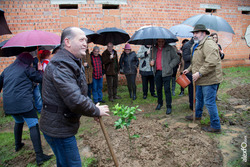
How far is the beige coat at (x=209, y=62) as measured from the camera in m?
3.37

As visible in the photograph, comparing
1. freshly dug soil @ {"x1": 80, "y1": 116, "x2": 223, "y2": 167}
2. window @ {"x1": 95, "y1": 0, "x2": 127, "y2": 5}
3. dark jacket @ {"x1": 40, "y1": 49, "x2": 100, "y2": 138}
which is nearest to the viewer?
dark jacket @ {"x1": 40, "y1": 49, "x2": 100, "y2": 138}

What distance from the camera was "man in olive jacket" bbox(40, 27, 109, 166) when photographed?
1.68 meters

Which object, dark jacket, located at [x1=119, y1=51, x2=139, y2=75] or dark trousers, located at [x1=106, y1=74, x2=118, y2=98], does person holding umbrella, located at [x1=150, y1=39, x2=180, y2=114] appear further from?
dark trousers, located at [x1=106, y1=74, x2=118, y2=98]

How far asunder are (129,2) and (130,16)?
57 centimetres

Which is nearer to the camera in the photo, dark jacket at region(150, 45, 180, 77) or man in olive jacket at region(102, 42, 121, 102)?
dark jacket at region(150, 45, 180, 77)

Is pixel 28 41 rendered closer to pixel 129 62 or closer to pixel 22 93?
pixel 22 93

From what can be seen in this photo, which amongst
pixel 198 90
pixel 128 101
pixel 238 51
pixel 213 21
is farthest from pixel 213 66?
pixel 238 51

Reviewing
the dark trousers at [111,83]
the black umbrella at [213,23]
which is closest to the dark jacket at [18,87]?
the dark trousers at [111,83]

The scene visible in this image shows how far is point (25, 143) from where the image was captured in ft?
12.6

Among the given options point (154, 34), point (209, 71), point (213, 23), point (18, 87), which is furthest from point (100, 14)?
point (209, 71)

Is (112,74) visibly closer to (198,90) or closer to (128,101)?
(128,101)

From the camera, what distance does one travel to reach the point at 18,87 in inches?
117

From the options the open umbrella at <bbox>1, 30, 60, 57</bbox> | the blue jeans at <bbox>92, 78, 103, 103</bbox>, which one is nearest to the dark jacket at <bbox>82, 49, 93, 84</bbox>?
the blue jeans at <bbox>92, 78, 103, 103</bbox>

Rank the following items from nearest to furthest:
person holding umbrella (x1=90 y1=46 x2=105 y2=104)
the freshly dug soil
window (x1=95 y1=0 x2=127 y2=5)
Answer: the freshly dug soil
person holding umbrella (x1=90 y1=46 x2=105 y2=104)
window (x1=95 y1=0 x2=127 y2=5)
